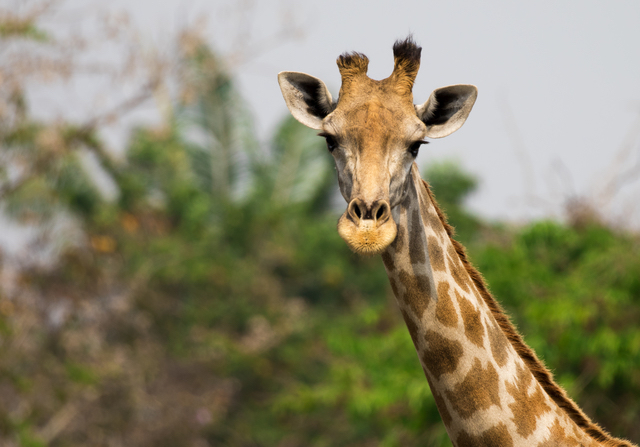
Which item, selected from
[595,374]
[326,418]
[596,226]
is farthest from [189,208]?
[595,374]

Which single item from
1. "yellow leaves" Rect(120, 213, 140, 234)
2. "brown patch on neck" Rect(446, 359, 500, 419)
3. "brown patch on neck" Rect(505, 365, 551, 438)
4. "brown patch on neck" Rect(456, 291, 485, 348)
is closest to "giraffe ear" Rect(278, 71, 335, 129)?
"brown patch on neck" Rect(456, 291, 485, 348)

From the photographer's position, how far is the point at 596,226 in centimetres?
1271

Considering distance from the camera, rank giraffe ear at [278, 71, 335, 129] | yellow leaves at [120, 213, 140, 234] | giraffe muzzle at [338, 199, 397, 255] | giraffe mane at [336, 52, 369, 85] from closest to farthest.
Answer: giraffe muzzle at [338, 199, 397, 255], giraffe mane at [336, 52, 369, 85], giraffe ear at [278, 71, 335, 129], yellow leaves at [120, 213, 140, 234]

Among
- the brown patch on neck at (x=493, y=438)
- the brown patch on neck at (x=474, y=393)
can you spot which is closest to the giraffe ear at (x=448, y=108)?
the brown patch on neck at (x=474, y=393)

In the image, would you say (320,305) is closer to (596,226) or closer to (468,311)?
(596,226)

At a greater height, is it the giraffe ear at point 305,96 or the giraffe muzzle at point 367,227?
the giraffe ear at point 305,96

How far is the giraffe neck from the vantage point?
10.6ft

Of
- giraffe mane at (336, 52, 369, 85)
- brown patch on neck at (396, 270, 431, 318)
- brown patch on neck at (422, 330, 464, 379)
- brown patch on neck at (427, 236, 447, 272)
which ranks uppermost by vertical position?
giraffe mane at (336, 52, 369, 85)

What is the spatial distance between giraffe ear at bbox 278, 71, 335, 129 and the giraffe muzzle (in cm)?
79

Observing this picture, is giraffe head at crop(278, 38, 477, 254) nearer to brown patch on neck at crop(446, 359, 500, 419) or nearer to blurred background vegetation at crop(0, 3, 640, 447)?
Answer: brown patch on neck at crop(446, 359, 500, 419)

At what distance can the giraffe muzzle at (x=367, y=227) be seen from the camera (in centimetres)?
280

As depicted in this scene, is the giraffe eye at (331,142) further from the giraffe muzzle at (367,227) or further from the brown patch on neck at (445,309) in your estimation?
the brown patch on neck at (445,309)

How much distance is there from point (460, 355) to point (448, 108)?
117 cm

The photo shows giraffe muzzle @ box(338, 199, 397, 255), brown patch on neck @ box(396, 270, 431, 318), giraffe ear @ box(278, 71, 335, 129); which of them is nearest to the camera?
giraffe muzzle @ box(338, 199, 397, 255)
